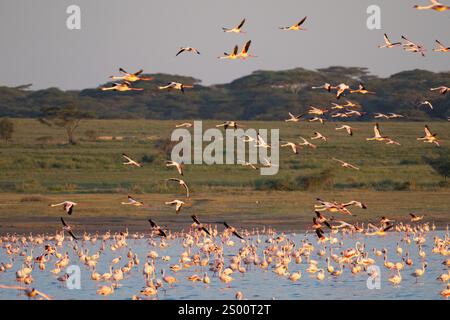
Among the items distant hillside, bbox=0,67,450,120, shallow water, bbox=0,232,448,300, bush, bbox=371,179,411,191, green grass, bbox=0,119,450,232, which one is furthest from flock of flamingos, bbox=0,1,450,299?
distant hillside, bbox=0,67,450,120

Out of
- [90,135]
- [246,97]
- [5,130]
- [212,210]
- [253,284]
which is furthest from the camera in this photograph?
[246,97]

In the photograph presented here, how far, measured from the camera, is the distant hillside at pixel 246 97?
92.8 metres

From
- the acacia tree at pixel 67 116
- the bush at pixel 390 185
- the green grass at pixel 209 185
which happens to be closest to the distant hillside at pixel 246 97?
the acacia tree at pixel 67 116

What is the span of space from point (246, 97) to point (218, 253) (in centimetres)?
7820

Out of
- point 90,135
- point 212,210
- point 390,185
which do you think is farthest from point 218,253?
point 90,135

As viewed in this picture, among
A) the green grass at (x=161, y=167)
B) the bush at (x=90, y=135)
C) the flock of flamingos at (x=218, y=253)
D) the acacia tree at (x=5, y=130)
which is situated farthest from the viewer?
the bush at (x=90, y=135)

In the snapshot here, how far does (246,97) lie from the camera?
103m

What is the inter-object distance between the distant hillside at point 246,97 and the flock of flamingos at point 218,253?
60.6m

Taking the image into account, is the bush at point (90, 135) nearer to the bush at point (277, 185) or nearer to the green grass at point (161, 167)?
the green grass at point (161, 167)

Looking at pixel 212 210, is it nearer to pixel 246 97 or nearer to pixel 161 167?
pixel 161 167

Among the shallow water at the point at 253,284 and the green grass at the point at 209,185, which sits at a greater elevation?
the shallow water at the point at 253,284

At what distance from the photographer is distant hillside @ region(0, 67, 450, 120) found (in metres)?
92.8

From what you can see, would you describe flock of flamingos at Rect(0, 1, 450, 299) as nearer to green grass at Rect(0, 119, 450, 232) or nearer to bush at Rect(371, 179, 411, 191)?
green grass at Rect(0, 119, 450, 232)
